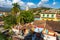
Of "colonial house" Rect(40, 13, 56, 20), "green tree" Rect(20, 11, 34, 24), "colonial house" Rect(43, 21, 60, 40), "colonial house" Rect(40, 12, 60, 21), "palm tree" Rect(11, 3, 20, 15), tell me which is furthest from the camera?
"palm tree" Rect(11, 3, 20, 15)

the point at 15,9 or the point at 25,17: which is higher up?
the point at 15,9

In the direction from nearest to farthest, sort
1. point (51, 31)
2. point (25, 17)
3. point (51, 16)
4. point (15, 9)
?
point (51, 31), point (25, 17), point (51, 16), point (15, 9)

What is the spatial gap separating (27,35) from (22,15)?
6.60 metres

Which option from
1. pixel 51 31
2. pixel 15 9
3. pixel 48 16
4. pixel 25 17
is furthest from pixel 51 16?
pixel 51 31

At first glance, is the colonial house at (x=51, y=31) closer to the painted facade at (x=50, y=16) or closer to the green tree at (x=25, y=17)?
the green tree at (x=25, y=17)

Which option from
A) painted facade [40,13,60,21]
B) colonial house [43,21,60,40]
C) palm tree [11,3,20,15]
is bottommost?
colonial house [43,21,60,40]

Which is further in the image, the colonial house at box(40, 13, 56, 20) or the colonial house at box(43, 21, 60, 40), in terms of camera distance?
the colonial house at box(40, 13, 56, 20)

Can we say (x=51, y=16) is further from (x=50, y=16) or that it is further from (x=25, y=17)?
(x=25, y=17)

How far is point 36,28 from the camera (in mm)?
13922

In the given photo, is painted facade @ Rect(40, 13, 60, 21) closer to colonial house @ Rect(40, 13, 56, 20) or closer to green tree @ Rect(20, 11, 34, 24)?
colonial house @ Rect(40, 13, 56, 20)

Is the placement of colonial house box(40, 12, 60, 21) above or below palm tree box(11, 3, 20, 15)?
below

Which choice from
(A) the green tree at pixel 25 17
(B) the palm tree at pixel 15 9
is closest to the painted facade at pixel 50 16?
(A) the green tree at pixel 25 17

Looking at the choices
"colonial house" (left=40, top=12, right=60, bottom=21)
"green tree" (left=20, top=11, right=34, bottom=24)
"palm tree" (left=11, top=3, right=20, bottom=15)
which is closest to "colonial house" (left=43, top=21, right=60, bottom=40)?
"green tree" (left=20, top=11, right=34, bottom=24)

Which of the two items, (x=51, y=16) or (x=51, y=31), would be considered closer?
(x=51, y=31)
